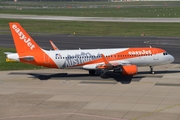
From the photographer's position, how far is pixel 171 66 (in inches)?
2906

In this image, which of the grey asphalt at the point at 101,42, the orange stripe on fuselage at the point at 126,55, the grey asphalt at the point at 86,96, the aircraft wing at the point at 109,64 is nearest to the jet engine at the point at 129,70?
the grey asphalt at the point at 86,96

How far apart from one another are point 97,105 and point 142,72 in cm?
2223

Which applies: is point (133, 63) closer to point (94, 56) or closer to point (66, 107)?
point (94, 56)

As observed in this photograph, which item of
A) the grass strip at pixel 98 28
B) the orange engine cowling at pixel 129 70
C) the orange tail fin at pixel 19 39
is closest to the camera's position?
the orange engine cowling at pixel 129 70

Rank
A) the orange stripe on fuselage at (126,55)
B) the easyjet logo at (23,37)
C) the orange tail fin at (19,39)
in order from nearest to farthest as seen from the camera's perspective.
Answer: the orange tail fin at (19,39) < the easyjet logo at (23,37) < the orange stripe on fuselage at (126,55)

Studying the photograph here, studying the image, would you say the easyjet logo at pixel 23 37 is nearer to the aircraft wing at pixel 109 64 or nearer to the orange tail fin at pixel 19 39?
the orange tail fin at pixel 19 39

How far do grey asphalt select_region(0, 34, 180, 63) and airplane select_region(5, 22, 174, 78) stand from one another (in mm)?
24961

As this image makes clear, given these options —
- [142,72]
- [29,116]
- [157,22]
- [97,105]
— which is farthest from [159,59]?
[157,22]

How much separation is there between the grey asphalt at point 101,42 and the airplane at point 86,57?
25.0 m

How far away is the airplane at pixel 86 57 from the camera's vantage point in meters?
61.6

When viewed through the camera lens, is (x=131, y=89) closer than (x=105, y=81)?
Yes

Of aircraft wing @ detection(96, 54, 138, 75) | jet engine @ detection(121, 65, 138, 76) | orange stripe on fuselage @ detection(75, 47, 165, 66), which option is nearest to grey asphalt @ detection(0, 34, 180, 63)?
orange stripe on fuselage @ detection(75, 47, 165, 66)

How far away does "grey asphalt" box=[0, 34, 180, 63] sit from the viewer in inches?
3895

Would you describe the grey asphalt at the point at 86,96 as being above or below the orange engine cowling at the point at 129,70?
below
